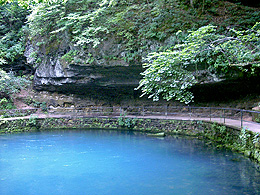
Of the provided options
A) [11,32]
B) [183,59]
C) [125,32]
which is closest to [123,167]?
[183,59]

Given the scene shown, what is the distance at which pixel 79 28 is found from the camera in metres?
15.9

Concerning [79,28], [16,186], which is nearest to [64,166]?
[16,186]

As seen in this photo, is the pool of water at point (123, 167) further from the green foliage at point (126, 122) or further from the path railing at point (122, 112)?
the path railing at point (122, 112)

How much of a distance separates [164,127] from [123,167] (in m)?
5.94

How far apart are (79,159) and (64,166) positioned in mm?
866

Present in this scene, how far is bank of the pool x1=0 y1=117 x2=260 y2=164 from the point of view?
337 inches

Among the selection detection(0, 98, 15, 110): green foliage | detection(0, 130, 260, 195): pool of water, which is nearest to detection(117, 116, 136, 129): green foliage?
detection(0, 130, 260, 195): pool of water

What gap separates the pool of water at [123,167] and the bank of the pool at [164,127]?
547mm

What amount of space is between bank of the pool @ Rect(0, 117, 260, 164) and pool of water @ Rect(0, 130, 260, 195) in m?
0.55

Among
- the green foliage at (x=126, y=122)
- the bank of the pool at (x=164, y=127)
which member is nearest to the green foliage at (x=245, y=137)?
the bank of the pool at (x=164, y=127)

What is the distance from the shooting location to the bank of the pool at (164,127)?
8.57 m

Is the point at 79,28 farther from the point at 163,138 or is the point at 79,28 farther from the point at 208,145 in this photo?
the point at 208,145

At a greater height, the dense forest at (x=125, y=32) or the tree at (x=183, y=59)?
the dense forest at (x=125, y=32)

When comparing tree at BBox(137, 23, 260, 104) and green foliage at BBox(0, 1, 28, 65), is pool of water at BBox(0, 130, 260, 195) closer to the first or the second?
tree at BBox(137, 23, 260, 104)
